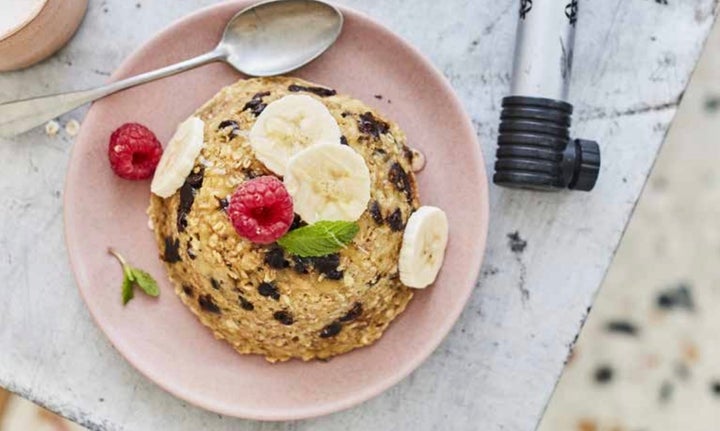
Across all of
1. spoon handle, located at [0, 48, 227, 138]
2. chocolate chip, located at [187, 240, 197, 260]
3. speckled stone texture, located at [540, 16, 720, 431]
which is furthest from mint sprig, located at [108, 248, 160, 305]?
speckled stone texture, located at [540, 16, 720, 431]

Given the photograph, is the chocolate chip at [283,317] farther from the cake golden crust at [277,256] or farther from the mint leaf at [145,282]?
the mint leaf at [145,282]

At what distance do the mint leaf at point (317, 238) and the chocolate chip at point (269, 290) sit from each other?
72mm

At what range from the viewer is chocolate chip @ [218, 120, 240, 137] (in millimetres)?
1236

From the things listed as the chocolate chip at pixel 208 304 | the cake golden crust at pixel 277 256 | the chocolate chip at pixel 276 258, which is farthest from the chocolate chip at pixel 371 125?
the chocolate chip at pixel 208 304

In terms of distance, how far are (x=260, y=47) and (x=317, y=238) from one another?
333mm

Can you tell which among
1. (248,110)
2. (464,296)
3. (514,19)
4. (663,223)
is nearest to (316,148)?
(248,110)

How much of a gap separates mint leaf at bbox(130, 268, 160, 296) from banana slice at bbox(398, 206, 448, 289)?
37 centimetres

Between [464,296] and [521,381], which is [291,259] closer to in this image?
[464,296]

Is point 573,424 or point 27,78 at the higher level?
point 27,78

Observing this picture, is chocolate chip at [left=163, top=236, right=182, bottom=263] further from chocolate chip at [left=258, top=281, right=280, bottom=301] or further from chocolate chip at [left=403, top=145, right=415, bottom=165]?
chocolate chip at [left=403, top=145, right=415, bottom=165]

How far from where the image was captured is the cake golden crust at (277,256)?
1.21m

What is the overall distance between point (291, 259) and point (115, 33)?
1.65 feet

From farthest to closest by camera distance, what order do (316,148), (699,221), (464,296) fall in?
(699,221), (464,296), (316,148)

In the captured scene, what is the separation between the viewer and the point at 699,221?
1.83m
